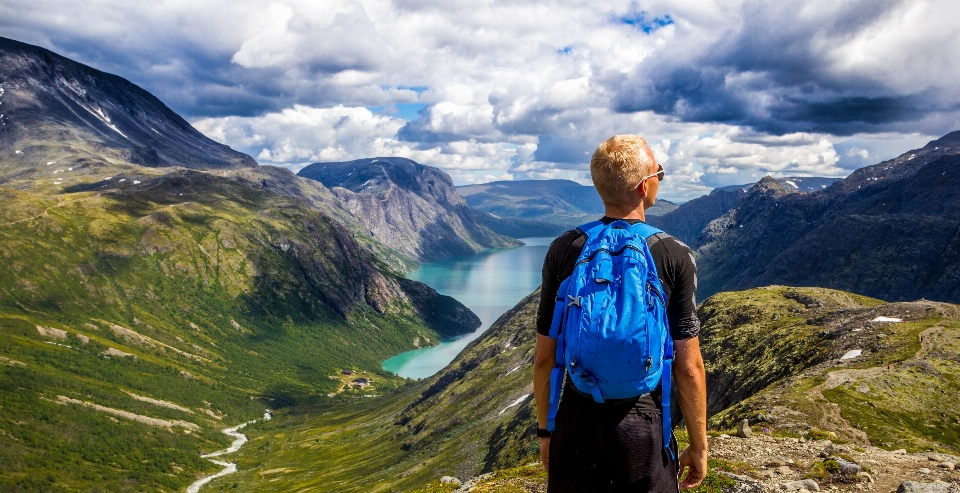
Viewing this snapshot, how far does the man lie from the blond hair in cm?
1

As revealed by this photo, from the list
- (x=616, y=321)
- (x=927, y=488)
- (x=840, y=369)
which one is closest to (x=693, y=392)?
(x=616, y=321)

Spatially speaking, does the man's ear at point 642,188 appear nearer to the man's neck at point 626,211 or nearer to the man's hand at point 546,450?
the man's neck at point 626,211

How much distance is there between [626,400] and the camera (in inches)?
310

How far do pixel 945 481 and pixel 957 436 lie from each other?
20.6 m

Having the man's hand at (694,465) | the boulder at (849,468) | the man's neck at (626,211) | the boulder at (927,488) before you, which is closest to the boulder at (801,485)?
the boulder at (849,468)

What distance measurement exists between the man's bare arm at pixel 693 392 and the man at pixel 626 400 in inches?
0.6

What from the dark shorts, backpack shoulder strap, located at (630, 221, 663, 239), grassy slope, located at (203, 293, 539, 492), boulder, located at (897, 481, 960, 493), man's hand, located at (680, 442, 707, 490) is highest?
backpack shoulder strap, located at (630, 221, 663, 239)

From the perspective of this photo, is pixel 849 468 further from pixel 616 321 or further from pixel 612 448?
A: pixel 616 321

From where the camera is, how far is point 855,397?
126 feet

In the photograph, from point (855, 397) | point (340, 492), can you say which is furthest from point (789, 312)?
point (340, 492)

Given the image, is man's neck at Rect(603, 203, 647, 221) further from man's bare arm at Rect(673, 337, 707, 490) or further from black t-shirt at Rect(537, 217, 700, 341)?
man's bare arm at Rect(673, 337, 707, 490)

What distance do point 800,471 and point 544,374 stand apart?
53.8 ft

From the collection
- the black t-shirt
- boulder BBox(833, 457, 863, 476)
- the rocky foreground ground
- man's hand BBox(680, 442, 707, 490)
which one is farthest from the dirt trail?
the black t-shirt

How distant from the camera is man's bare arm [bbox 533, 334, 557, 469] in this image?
8523mm
